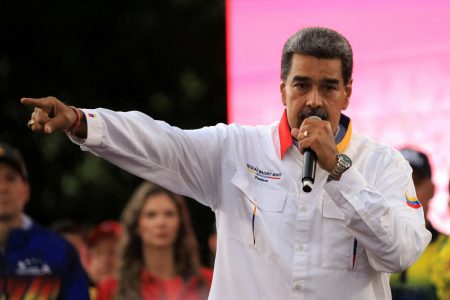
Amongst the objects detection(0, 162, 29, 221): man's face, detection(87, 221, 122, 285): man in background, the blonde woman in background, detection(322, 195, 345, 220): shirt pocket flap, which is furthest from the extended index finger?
detection(87, 221, 122, 285): man in background

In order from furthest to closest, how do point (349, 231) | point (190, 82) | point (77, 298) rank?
1. point (190, 82)
2. point (77, 298)
3. point (349, 231)

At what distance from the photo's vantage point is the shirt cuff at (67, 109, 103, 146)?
373 centimetres

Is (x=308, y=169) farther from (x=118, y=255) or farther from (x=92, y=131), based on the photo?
(x=118, y=255)

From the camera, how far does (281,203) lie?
13.0ft

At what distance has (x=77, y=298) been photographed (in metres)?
5.92

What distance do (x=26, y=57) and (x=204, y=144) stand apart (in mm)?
8115

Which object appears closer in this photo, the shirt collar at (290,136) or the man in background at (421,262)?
the shirt collar at (290,136)

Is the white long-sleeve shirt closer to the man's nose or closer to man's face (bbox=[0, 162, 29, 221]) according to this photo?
the man's nose

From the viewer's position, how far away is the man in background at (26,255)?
5992mm

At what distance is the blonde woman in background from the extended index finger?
2.86m

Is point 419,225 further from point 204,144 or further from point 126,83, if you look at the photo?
point 126,83

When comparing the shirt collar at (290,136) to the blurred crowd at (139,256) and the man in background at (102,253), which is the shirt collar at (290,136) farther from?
the man in background at (102,253)

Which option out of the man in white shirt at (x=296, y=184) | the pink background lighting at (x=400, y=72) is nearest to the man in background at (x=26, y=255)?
the pink background lighting at (x=400, y=72)

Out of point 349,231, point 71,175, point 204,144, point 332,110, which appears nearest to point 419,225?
point 349,231
